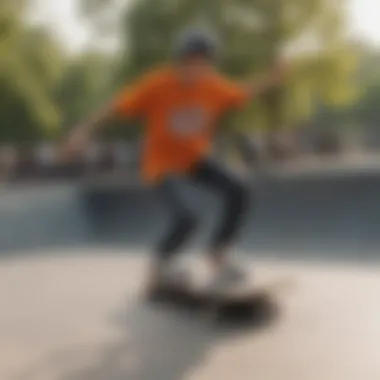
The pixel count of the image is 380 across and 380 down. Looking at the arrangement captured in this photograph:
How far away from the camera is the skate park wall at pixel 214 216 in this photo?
9.21 feet

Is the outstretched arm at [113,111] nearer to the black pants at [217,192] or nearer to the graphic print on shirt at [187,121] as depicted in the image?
the graphic print on shirt at [187,121]

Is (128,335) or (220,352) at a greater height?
(128,335)

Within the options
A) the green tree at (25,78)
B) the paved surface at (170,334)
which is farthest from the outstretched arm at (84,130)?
the green tree at (25,78)

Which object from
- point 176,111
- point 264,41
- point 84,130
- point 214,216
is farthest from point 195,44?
point 264,41

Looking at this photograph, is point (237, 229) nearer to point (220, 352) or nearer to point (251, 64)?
point (220, 352)

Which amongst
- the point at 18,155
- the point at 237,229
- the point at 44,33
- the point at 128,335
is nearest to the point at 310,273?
the point at 237,229

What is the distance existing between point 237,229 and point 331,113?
10.3 ft

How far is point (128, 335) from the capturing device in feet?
5.38

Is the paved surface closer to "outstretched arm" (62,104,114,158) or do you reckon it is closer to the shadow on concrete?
the shadow on concrete

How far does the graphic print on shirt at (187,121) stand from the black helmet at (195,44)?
0.15 metres

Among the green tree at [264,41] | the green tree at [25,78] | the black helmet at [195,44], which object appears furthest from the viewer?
the green tree at [264,41]

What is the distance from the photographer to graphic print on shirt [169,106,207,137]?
75.0 inches

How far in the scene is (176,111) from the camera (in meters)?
1.91

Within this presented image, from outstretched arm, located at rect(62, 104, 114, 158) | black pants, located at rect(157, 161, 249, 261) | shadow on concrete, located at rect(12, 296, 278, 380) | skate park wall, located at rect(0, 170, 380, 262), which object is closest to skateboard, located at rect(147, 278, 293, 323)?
shadow on concrete, located at rect(12, 296, 278, 380)
